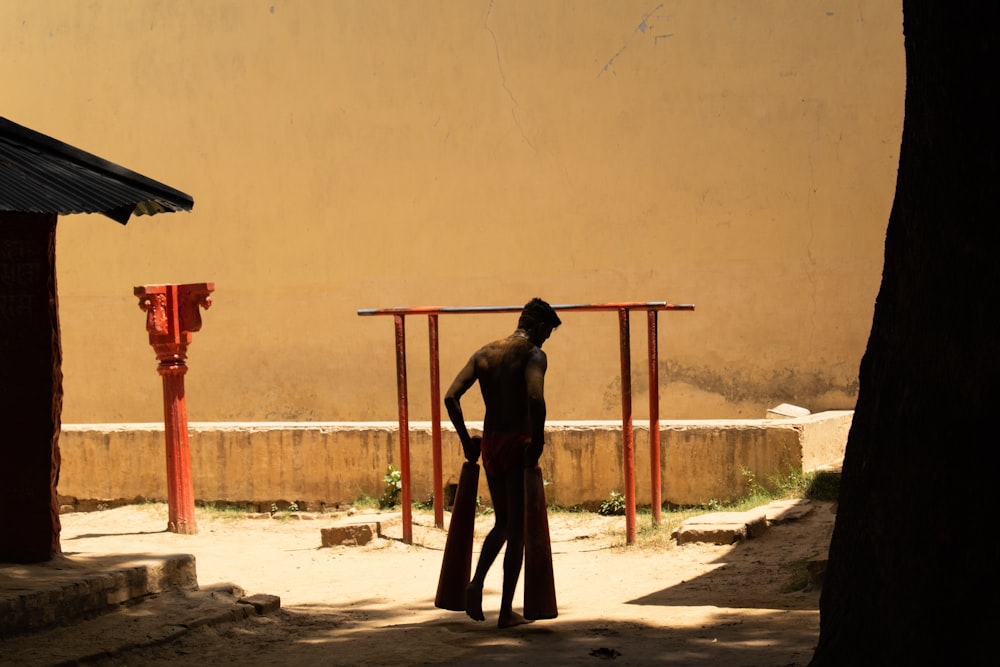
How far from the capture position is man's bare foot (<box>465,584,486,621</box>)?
651 centimetres

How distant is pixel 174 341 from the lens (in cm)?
976

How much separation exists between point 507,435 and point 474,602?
2.65 ft

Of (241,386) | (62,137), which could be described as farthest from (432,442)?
(62,137)

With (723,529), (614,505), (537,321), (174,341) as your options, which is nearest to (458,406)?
(537,321)

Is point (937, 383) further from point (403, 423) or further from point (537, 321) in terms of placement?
point (403, 423)

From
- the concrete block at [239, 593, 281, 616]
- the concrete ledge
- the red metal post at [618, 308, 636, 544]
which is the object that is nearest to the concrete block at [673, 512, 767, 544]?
the red metal post at [618, 308, 636, 544]

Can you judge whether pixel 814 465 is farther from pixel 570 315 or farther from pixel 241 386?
pixel 241 386

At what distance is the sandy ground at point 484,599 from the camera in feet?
19.7

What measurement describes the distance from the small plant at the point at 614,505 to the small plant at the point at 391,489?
161cm

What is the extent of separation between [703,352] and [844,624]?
707 centimetres

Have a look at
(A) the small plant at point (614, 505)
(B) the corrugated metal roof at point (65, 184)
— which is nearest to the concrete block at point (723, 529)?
(A) the small plant at point (614, 505)

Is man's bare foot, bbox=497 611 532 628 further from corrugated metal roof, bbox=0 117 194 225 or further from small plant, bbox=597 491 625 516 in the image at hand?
small plant, bbox=597 491 625 516

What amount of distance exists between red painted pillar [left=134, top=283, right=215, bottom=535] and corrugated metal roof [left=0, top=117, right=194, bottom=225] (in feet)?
7.77

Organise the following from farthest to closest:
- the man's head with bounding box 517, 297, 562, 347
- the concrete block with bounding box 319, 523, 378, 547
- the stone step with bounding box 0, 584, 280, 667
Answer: the concrete block with bounding box 319, 523, 378, 547
the man's head with bounding box 517, 297, 562, 347
the stone step with bounding box 0, 584, 280, 667
